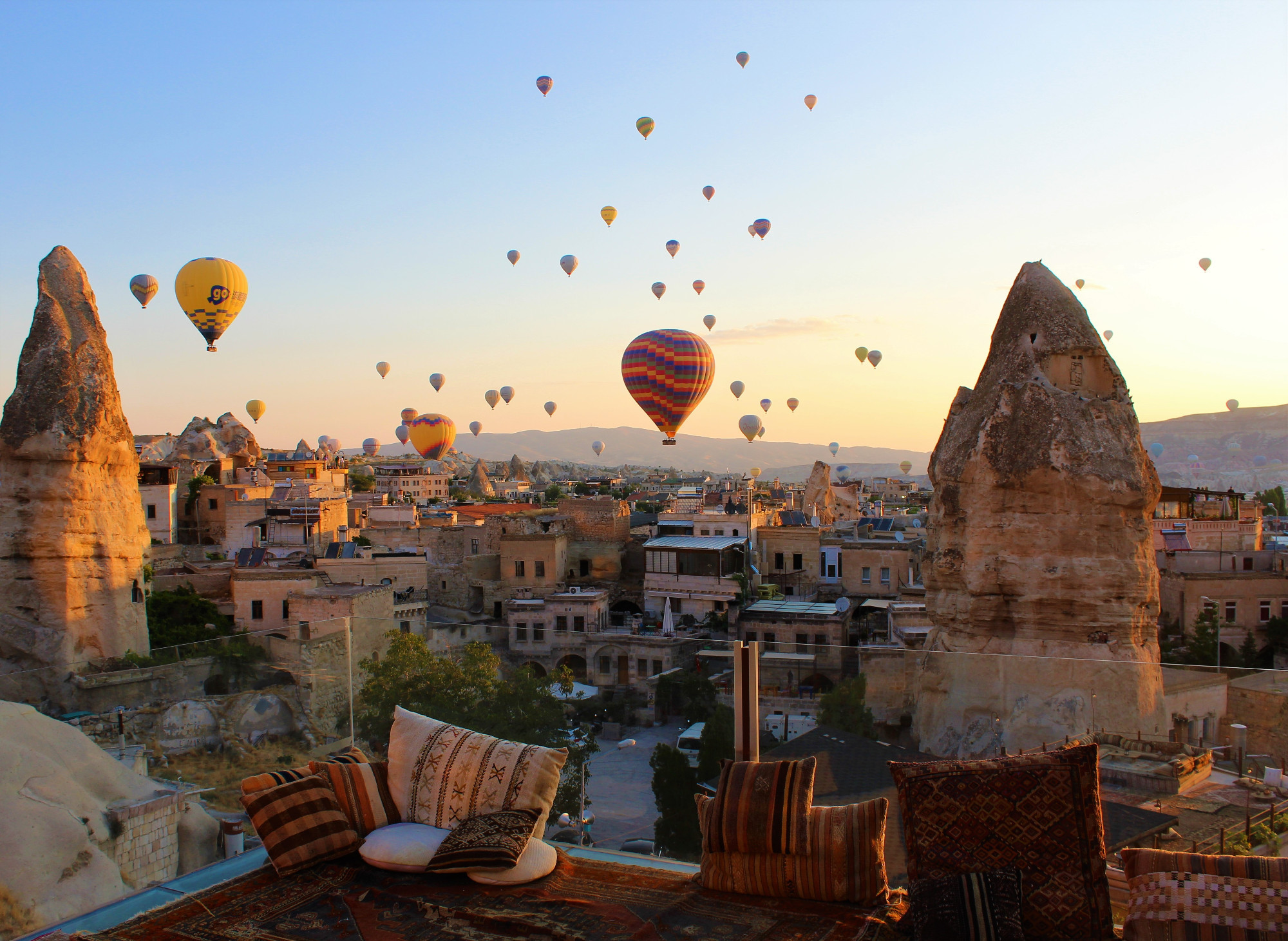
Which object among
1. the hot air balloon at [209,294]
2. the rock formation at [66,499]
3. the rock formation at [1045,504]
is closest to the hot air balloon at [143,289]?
the hot air balloon at [209,294]

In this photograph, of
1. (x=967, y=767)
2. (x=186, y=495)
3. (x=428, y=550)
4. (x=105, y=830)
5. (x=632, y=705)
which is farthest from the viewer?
(x=186, y=495)

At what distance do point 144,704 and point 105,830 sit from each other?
5.82 feet

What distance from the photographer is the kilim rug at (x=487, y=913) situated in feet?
13.3

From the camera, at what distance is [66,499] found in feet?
57.2

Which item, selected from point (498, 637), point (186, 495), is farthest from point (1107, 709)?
point (186, 495)

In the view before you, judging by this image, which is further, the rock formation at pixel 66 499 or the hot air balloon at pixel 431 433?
the hot air balloon at pixel 431 433

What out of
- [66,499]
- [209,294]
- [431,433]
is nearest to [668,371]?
[209,294]

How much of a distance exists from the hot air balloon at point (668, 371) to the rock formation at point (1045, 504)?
15592 millimetres

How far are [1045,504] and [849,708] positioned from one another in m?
9.55

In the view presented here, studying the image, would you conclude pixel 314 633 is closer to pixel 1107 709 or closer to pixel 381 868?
pixel 381 868

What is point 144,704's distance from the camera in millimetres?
7438

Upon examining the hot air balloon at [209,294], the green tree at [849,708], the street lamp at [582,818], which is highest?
the hot air balloon at [209,294]

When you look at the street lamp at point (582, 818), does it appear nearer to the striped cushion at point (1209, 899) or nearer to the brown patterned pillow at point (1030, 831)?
the brown patterned pillow at point (1030, 831)

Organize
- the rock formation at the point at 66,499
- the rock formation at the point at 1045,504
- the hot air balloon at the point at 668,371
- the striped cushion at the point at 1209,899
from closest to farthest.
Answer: the striped cushion at the point at 1209,899, the rock formation at the point at 1045,504, the rock formation at the point at 66,499, the hot air balloon at the point at 668,371
